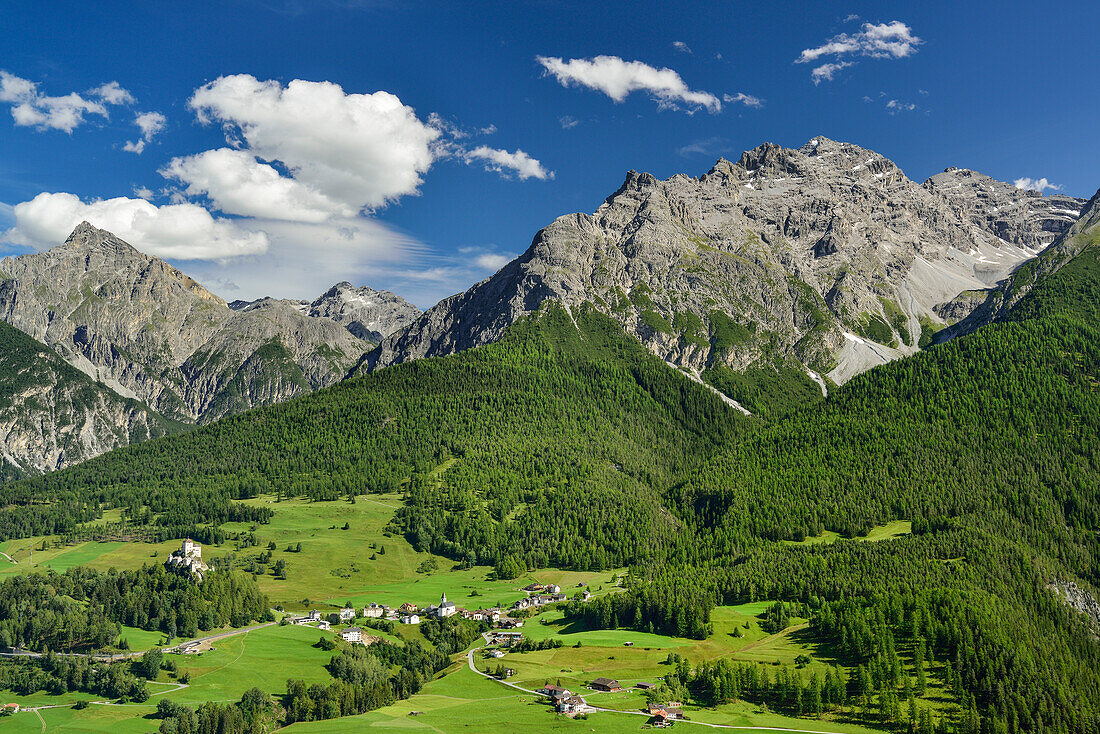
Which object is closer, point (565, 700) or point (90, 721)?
point (90, 721)

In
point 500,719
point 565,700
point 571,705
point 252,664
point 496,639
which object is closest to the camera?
point 500,719

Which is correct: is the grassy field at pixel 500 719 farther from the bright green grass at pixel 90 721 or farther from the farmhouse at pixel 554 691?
the bright green grass at pixel 90 721

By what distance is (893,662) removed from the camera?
473 feet

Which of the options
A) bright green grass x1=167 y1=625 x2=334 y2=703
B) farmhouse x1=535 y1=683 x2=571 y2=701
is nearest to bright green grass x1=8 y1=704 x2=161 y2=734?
bright green grass x1=167 y1=625 x2=334 y2=703

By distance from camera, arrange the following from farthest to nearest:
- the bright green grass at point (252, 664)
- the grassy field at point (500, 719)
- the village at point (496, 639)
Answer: the bright green grass at point (252, 664) → the village at point (496, 639) → the grassy field at point (500, 719)

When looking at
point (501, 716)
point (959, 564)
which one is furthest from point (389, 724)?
point (959, 564)

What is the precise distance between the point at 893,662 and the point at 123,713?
129 meters

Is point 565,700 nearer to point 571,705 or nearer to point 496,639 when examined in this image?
point 571,705

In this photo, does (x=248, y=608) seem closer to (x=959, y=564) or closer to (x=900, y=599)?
(x=900, y=599)

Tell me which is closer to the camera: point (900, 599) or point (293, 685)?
point (293, 685)

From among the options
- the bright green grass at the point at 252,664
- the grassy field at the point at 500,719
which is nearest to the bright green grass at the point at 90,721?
the bright green grass at the point at 252,664

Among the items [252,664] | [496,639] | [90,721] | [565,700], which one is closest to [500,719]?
[565,700]

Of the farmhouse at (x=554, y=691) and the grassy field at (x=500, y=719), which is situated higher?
the farmhouse at (x=554, y=691)

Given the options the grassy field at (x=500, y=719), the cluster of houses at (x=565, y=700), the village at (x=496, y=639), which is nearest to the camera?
the grassy field at (x=500, y=719)
